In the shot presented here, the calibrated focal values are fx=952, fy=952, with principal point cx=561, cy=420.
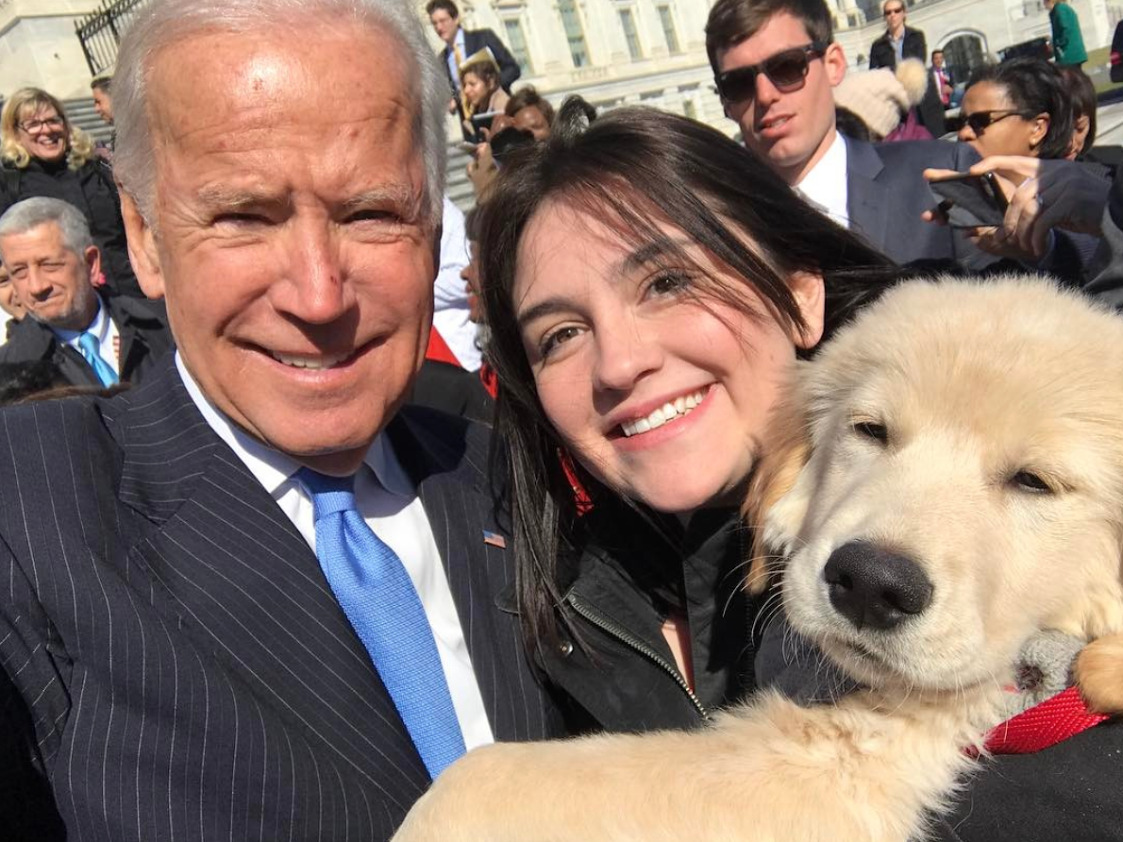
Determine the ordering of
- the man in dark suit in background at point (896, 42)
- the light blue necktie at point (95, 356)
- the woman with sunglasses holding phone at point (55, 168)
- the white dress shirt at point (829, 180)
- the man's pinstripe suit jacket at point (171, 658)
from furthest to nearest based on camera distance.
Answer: the man in dark suit in background at point (896, 42), the woman with sunglasses holding phone at point (55, 168), the light blue necktie at point (95, 356), the white dress shirt at point (829, 180), the man's pinstripe suit jacket at point (171, 658)

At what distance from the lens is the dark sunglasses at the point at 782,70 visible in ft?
15.8

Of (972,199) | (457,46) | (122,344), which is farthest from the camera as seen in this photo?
(457,46)

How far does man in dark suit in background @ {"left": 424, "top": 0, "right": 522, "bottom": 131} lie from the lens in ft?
40.0

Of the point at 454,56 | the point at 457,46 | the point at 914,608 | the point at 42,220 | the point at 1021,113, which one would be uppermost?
the point at 457,46

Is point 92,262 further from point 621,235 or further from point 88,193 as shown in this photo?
point 621,235

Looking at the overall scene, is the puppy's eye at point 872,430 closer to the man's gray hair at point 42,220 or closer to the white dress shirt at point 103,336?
the white dress shirt at point 103,336

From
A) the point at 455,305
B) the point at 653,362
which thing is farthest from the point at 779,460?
the point at 455,305

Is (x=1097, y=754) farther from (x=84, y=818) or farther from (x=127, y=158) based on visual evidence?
(x=127, y=158)

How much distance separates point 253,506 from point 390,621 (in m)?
0.39

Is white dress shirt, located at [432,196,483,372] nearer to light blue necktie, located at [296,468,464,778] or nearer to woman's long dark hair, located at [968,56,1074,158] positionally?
woman's long dark hair, located at [968,56,1074,158]

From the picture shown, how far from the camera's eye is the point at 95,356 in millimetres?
6219

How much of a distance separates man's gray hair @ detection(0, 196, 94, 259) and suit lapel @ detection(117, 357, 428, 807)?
4832mm

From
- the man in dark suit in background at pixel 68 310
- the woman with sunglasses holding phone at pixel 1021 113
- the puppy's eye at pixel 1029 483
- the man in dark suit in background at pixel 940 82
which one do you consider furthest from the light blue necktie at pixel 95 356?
the man in dark suit in background at pixel 940 82

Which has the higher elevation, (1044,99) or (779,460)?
(1044,99)
